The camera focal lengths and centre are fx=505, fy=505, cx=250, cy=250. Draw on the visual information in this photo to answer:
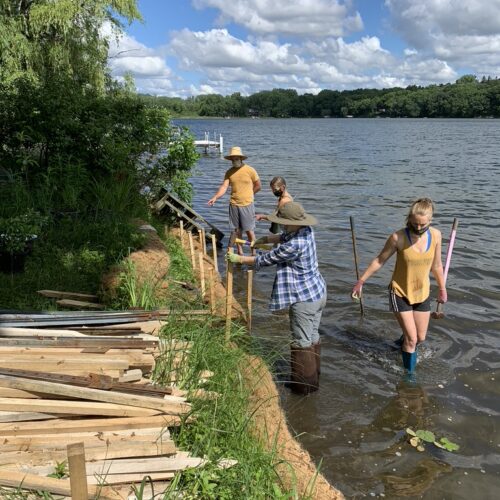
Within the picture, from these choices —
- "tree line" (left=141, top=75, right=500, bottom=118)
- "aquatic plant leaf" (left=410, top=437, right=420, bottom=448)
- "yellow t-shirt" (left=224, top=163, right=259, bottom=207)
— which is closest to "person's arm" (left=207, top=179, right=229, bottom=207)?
"yellow t-shirt" (left=224, top=163, right=259, bottom=207)

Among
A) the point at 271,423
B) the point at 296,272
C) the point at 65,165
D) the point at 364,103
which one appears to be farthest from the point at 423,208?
the point at 364,103

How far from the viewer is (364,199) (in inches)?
763

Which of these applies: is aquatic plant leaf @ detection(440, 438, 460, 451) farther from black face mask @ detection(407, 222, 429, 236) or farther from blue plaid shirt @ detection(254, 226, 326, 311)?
black face mask @ detection(407, 222, 429, 236)

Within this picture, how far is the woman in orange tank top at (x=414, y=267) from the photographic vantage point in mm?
5500

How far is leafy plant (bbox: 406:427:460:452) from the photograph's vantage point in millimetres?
4898

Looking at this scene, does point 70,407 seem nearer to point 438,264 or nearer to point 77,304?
point 77,304

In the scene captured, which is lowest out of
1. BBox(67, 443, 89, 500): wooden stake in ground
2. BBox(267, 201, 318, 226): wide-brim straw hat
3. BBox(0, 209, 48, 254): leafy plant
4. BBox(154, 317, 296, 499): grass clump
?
BBox(154, 317, 296, 499): grass clump

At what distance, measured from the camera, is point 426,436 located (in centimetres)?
502

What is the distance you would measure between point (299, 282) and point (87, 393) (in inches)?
101

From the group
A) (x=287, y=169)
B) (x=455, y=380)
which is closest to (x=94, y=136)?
(x=455, y=380)

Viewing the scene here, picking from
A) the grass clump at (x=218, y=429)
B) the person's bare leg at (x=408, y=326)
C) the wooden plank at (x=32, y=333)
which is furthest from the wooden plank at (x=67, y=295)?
the person's bare leg at (x=408, y=326)

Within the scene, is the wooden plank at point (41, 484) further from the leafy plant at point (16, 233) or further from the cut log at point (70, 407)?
the leafy plant at point (16, 233)

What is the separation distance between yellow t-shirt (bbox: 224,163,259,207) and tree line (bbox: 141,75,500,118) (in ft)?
312

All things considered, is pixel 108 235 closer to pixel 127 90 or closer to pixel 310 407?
pixel 310 407
